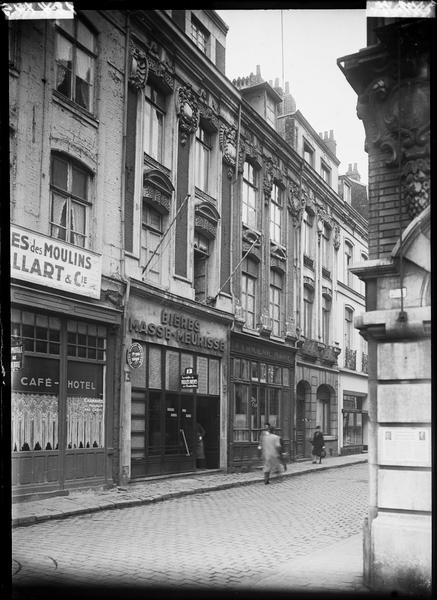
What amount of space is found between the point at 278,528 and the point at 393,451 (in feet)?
13.5

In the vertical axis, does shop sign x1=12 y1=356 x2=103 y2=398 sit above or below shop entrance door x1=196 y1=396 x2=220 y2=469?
above

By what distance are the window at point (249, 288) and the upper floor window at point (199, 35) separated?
3.78 m

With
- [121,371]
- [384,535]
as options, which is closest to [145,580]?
[384,535]

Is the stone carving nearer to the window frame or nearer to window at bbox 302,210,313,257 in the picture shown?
the window frame

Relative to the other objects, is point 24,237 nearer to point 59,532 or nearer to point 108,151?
point 108,151

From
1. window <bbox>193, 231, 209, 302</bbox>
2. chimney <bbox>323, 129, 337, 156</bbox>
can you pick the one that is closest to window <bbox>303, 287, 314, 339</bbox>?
window <bbox>193, 231, 209, 302</bbox>

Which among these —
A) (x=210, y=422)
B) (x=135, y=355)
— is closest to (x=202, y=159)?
(x=135, y=355)

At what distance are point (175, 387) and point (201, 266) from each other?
2053 millimetres

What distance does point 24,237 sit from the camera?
9312 mm

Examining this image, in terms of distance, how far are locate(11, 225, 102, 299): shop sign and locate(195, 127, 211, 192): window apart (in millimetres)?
2156

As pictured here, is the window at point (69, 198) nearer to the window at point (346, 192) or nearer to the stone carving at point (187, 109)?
the stone carving at point (187, 109)

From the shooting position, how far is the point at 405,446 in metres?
6.84

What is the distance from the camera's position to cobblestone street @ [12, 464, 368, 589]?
7379 mm

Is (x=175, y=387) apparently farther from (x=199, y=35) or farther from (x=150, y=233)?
(x=199, y=35)
